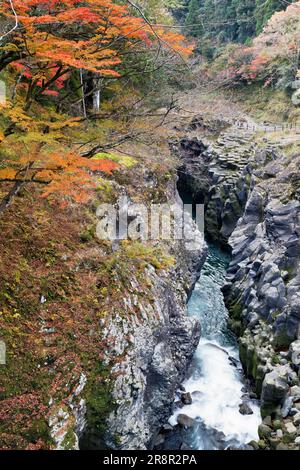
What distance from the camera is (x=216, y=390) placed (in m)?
13.8

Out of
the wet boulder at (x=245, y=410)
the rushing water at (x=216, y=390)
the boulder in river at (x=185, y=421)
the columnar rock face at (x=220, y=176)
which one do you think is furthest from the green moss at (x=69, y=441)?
the columnar rock face at (x=220, y=176)

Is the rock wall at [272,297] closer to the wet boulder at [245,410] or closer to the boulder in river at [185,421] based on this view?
the wet boulder at [245,410]

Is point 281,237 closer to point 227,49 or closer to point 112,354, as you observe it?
point 112,354

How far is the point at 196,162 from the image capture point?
32.6 m

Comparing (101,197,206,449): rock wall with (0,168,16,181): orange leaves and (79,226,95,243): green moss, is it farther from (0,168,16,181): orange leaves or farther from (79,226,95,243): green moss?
(0,168,16,181): orange leaves

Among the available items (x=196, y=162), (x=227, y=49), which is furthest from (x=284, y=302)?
(x=227, y=49)

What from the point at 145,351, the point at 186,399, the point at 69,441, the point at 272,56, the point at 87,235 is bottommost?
the point at 186,399

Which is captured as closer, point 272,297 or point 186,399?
point 186,399

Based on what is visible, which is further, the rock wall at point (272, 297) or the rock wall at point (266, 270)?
the rock wall at point (266, 270)

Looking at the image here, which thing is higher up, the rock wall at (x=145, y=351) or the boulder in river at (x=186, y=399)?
the rock wall at (x=145, y=351)

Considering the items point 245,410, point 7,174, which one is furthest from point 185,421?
point 7,174

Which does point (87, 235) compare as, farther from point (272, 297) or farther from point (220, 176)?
point (220, 176)

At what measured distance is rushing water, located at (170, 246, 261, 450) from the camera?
11867 millimetres

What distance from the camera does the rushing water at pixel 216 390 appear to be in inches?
467
